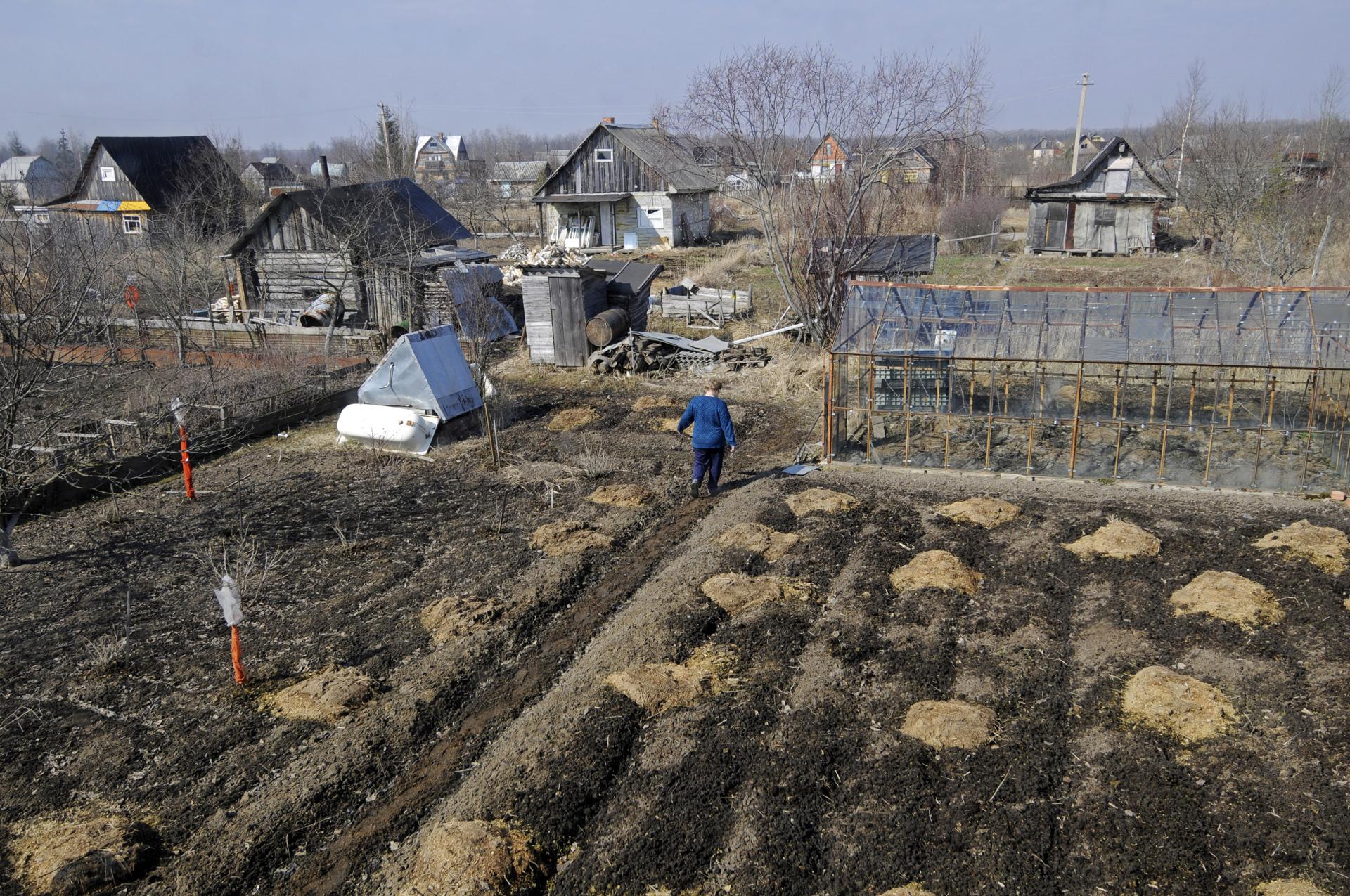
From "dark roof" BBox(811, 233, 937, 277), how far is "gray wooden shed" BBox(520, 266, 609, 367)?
4954mm

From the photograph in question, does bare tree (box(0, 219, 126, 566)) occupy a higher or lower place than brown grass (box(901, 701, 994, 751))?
higher

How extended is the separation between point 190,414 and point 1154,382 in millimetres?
13931

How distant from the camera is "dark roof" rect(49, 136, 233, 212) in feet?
127

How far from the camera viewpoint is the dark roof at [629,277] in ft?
64.3

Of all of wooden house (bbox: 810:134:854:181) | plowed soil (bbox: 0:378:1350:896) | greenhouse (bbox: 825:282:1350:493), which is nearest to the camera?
plowed soil (bbox: 0:378:1350:896)

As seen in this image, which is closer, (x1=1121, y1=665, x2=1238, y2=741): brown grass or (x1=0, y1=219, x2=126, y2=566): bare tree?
(x1=1121, y1=665, x2=1238, y2=741): brown grass

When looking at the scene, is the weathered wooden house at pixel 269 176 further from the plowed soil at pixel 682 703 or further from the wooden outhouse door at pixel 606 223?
the plowed soil at pixel 682 703

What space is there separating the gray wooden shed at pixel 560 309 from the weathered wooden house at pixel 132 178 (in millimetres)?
25542

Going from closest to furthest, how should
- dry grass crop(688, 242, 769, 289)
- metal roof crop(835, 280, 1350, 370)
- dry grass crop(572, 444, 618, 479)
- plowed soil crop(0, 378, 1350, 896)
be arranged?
1. plowed soil crop(0, 378, 1350, 896)
2. metal roof crop(835, 280, 1350, 370)
3. dry grass crop(572, 444, 618, 479)
4. dry grass crop(688, 242, 769, 289)

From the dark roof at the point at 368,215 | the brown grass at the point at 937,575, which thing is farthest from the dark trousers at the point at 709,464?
the dark roof at the point at 368,215

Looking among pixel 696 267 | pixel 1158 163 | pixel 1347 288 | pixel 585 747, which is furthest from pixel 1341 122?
pixel 585 747

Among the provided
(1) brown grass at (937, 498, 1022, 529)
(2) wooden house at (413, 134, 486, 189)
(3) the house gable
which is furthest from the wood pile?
(2) wooden house at (413, 134, 486, 189)

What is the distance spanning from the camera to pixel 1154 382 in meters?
11.5

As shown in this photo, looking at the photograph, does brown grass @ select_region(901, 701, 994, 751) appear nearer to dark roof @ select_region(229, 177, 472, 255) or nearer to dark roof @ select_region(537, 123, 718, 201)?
dark roof @ select_region(229, 177, 472, 255)
